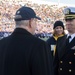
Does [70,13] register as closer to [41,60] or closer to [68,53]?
[68,53]

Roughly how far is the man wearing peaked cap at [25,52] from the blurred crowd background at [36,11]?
4.62m

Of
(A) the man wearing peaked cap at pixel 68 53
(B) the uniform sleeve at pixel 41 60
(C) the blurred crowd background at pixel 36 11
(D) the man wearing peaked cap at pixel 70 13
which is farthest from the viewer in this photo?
(C) the blurred crowd background at pixel 36 11

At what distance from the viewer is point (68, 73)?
2.76 m

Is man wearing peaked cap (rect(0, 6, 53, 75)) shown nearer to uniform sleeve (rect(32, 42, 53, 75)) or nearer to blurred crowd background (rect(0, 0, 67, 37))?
uniform sleeve (rect(32, 42, 53, 75))

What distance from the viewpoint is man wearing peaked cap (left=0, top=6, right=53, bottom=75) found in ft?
6.04

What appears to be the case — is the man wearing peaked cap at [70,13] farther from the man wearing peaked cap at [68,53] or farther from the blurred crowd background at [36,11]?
the blurred crowd background at [36,11]

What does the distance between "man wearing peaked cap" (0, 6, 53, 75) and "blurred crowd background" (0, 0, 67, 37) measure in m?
4.62

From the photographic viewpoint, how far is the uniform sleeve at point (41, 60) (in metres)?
1.82

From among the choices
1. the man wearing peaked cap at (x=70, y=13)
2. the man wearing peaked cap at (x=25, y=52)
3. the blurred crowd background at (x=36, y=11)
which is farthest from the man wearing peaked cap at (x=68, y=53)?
the blurred crowd background at (x=36, y=11)

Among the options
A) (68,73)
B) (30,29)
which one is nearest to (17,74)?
(30,29)

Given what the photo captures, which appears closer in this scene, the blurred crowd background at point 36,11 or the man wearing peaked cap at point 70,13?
the man wearing peaked cap at point 70,13

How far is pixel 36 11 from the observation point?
27.1 feet

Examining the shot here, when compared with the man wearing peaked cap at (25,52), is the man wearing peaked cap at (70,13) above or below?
above

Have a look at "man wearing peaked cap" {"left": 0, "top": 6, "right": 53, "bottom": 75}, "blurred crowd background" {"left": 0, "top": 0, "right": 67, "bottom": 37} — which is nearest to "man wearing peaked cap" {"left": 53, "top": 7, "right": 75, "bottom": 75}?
"man wearing peaked cap" {"left": 0, "top": 6, "right": 53, "bottom": 75}
